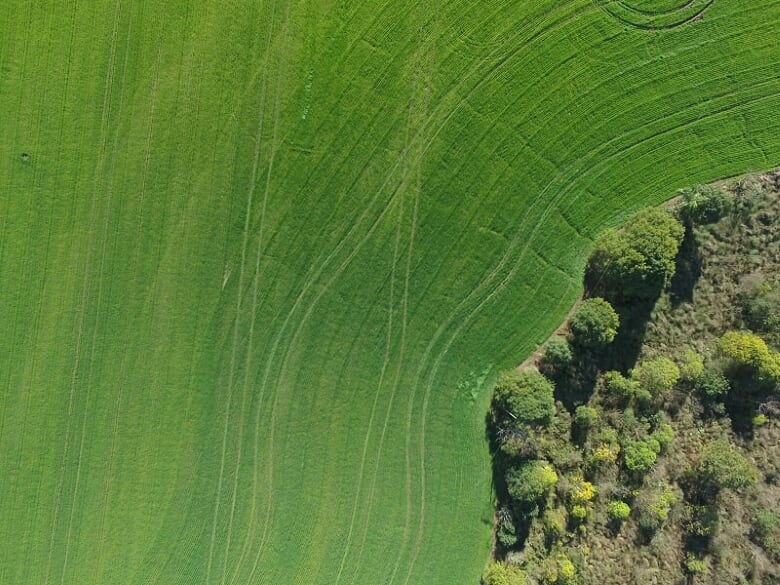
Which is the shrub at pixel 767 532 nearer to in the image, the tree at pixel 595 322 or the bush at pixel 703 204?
the tree at pixel 595 322

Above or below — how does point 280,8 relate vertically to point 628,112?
above

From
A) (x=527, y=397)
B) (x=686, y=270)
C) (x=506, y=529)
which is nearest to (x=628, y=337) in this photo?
(x=686, y=270)

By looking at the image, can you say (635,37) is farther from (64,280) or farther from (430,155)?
(64,280)

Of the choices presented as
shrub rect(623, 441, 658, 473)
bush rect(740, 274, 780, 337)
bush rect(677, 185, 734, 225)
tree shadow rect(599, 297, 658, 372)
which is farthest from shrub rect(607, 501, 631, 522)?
bush rect(677, 185, 734, 225)

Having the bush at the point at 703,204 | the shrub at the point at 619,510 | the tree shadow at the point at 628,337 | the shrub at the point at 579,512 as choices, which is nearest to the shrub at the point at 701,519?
the shrub at the point at 619,510

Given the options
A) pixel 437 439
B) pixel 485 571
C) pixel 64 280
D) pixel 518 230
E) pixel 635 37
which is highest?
pixel 635 37

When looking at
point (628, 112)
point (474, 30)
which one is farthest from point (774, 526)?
point (474, 30)
